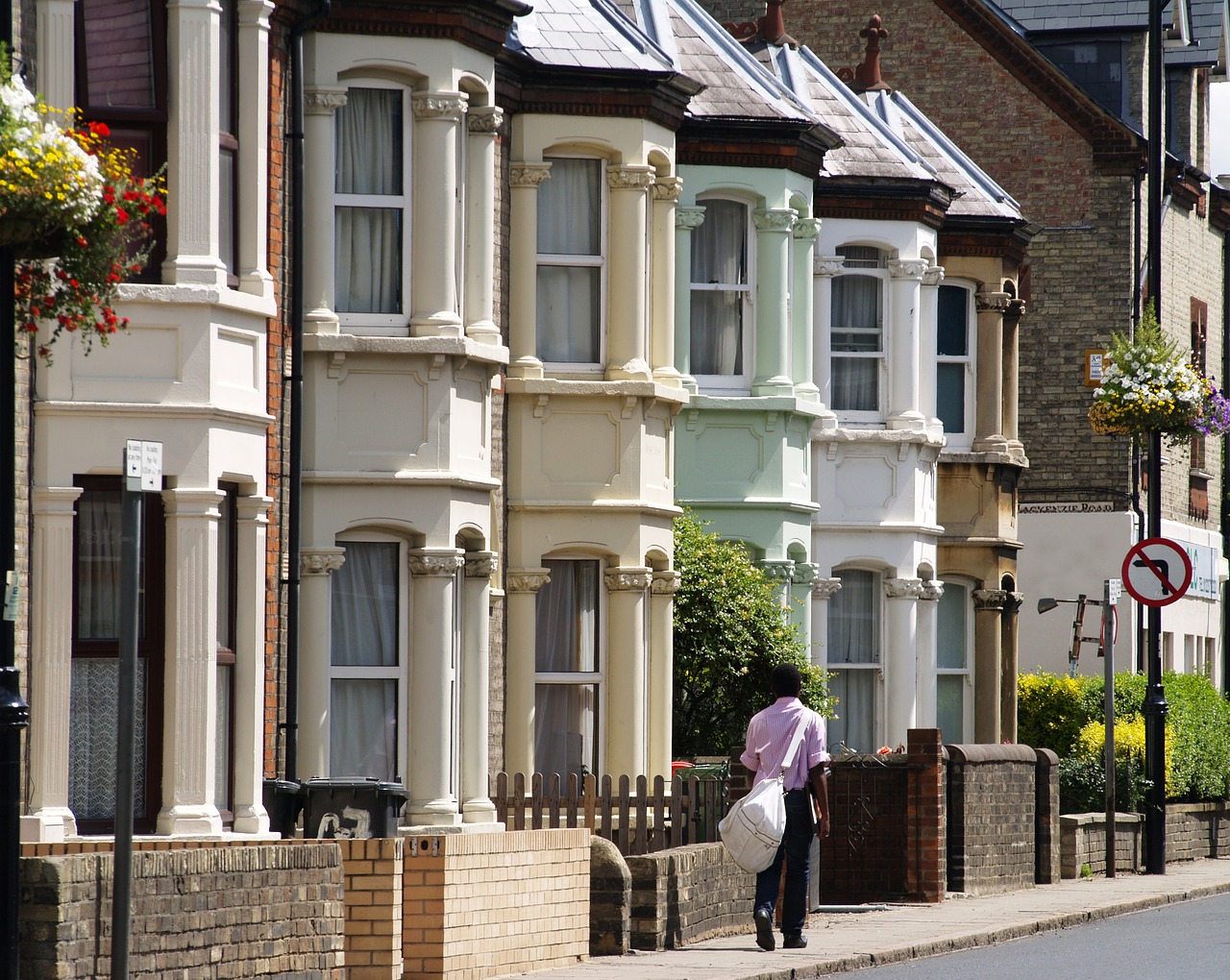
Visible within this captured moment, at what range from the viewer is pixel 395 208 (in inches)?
667

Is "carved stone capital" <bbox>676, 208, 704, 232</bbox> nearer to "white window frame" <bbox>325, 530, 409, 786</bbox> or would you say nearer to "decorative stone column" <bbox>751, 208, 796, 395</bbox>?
"decorative stone column" <bbox>751, 208, 796, 395</bbox>

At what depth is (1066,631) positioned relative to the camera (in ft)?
109

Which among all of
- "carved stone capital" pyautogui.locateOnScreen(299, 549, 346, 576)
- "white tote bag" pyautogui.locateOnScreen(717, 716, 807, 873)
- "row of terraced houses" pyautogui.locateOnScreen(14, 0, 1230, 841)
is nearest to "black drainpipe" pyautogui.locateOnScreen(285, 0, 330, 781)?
"row of terraced houses" pyautogui.locateOnScreen(14, 0, 1230, 841)

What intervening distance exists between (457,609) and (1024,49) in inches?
731

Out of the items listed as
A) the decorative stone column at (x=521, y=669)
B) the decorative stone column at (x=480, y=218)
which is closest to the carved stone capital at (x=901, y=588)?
the decorative stone column at (x=521, y=669)

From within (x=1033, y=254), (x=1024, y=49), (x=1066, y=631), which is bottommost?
(x=1066, y=631)

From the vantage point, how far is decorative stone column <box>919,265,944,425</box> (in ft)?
82.9

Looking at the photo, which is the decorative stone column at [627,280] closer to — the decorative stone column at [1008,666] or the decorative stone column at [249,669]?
the decorative stone column at [249,669]

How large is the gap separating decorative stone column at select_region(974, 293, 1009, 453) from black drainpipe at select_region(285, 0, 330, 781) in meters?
12.8

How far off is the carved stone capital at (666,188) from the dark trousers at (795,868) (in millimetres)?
6529

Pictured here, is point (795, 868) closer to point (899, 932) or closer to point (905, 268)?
point (899, 932)

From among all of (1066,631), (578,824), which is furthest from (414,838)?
(1066,631)

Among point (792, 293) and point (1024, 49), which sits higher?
point (1024, 49)

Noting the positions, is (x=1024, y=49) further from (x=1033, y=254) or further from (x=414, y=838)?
(x=414, y=838)
